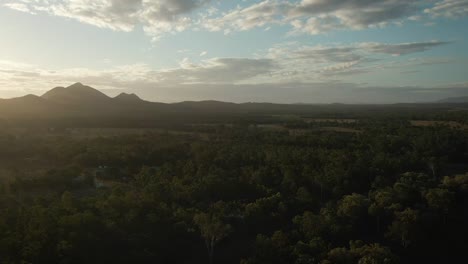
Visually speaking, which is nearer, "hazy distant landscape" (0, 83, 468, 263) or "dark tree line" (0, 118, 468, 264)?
"dark tree line" (0, 118, 468, 264)

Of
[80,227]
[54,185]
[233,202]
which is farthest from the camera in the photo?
[54,185]

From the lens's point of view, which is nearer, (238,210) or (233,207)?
(238,210)

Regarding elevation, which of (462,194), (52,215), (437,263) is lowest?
(437,263)

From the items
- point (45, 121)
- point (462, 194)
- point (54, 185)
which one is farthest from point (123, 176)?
point (45, 121)

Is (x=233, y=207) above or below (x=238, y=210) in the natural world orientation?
above

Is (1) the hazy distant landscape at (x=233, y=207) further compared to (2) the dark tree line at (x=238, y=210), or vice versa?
(1) the hazy distant landscape at (x=233, y=207)

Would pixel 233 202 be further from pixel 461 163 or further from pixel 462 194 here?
pixel 461 163

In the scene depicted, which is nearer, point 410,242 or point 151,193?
point 410,242

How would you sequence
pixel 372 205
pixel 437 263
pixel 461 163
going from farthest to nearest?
pixel 461 163 → pixel 372 205 → pixel 437 263

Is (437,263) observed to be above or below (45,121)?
below
